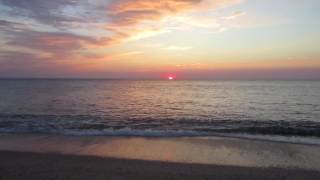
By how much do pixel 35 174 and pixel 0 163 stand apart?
92.6 inches

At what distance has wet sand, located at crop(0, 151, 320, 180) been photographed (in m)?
10.6

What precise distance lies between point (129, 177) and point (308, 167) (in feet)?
20.8

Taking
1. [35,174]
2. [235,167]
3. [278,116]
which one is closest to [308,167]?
[235,167]

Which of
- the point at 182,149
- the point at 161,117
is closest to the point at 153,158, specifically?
the point at 182,149

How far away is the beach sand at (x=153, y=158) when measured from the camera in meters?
10.9

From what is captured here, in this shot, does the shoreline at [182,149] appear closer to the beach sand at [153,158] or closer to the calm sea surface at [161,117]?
the beach sand at [153,158]

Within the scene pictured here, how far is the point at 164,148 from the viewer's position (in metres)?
15.6

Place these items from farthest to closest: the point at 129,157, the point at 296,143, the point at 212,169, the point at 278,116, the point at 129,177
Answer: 1. the point at 278,116
2. the point at 296,143
3. the point at 129,157
4. the point at 212,169
5. the point at 129,177

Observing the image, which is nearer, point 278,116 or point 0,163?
point 0,163

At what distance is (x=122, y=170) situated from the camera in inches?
449

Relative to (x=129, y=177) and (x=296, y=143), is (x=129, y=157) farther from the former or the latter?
(x=296, y=143)

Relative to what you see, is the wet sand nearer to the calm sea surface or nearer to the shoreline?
the shoreline

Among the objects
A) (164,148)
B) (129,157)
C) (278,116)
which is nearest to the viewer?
(129,157)

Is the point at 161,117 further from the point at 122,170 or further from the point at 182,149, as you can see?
the point at 122,170
